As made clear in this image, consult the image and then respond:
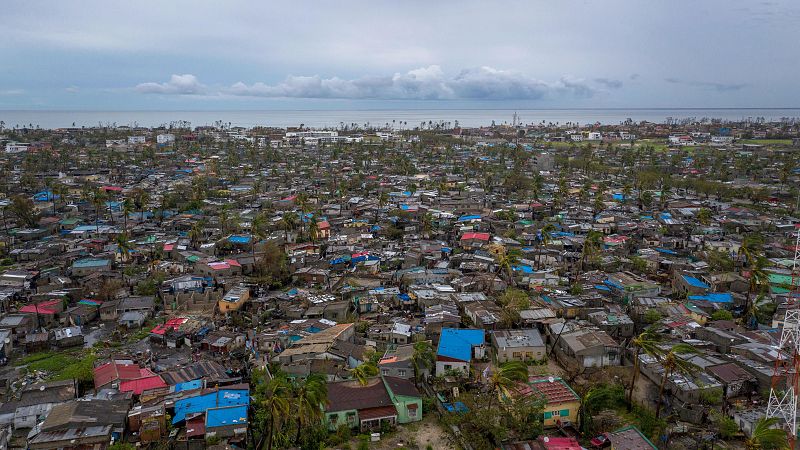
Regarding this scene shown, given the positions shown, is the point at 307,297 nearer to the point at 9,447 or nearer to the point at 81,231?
the point at 9,447

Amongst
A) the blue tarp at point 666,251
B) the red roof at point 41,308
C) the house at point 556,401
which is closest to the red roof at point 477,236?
the blue tarp at point 666,251

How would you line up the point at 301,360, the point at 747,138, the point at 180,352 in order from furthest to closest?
1. the point at 747,138
2. the point at 180,352
3. the point at 301,360

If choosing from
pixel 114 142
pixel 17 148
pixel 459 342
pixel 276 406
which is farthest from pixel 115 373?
pixel 114 142

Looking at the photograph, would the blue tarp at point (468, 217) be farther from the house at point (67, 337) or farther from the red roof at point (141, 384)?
the red roof at point (141, 384)

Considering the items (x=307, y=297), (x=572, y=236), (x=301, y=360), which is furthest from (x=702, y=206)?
(x=301, y=360)

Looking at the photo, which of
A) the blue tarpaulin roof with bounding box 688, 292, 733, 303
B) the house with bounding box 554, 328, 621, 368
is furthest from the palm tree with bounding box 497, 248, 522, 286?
the blue tarpaulin roof with bounding box 688, 292, 733, 303

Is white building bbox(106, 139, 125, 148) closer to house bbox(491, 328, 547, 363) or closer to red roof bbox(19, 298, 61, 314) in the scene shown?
red roof bbox(19, 298, 61, 314)
